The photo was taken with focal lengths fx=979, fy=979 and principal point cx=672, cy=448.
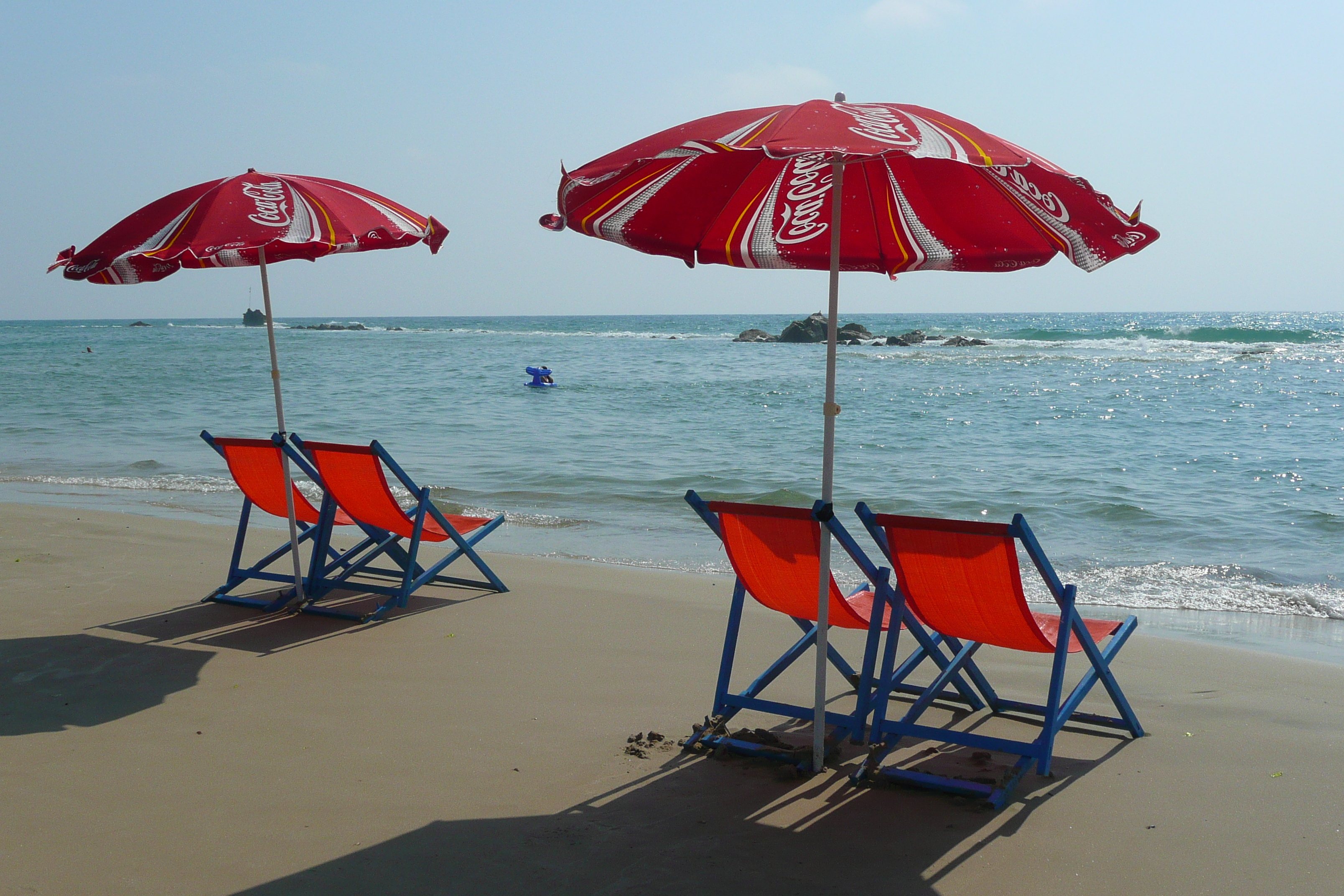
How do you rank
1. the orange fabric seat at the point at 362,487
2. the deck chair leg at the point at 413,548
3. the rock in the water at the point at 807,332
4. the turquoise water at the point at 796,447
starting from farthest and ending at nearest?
the rock in the water at the point at 807,332 < the turquoise water at the point at 796,447 < the deck chair leg at the point at 413,548 < the orange fabric seat at the point at 362,487

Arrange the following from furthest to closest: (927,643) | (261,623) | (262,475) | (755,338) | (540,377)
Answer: (755,338) < (540,377) < (262,475) < (261,623) < (927,643)

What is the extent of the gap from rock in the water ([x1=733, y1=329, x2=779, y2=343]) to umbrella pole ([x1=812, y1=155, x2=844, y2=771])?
51.4 meters

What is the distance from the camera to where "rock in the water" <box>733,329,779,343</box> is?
2159 inches

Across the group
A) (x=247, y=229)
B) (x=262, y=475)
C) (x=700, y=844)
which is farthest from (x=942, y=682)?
(x=262, y=475)

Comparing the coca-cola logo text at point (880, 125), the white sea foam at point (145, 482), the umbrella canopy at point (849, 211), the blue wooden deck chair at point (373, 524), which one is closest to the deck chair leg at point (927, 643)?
the umbrella canopy at point (849, 211)

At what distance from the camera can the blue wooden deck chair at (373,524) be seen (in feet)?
17.3

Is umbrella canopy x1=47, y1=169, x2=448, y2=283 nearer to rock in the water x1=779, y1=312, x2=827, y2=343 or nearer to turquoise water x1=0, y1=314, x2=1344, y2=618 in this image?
turquoise water x1=0, y1=314, x2=1344, y2=618

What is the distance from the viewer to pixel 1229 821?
304 cm

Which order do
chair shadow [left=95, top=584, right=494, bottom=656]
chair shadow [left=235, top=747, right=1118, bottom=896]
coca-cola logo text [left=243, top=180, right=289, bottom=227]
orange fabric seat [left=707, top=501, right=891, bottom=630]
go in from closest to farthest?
1. chair shadow [left=235, top=747, right=1118, bottom=896]
2. orange fabric seat [left=707, top=501, right=891, bottom=630]
3. coca-cola logo text [left=243, top=180, right=289, bottom=227]
4. chair shadow [left=95, top=584, right=494, bottom=656]

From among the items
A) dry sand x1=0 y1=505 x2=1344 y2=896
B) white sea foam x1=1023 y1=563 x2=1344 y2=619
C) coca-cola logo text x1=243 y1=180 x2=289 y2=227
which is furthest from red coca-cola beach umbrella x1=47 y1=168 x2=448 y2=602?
white sea foam x1=1023 y1=563 x2=1344 y2=619

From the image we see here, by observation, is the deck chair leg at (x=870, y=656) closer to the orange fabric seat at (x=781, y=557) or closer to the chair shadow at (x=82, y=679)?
the orange fabric seat at (x=781, y=557)

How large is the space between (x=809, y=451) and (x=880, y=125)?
11.3m

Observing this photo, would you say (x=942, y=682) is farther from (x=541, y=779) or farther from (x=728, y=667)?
(x=541, y=779)

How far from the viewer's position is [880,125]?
264cm
